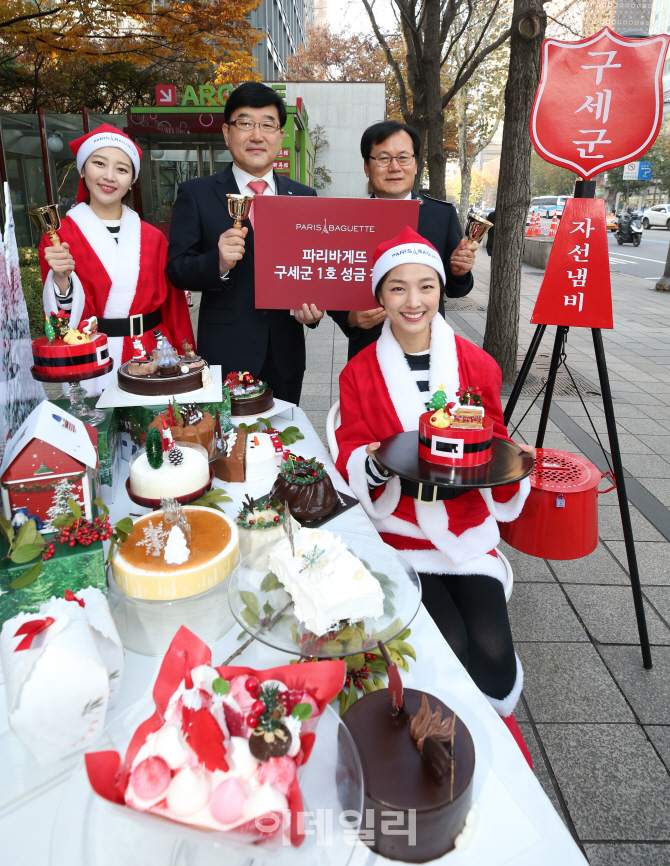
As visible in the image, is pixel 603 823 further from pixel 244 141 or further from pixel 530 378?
pixel 530 378

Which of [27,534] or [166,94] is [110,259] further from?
[166,94]

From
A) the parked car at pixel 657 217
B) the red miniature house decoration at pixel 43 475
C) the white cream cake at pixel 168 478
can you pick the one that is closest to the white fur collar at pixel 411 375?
the white cream cake at pixel 168 478

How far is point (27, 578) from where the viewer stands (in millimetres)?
1202

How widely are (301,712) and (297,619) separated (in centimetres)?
39

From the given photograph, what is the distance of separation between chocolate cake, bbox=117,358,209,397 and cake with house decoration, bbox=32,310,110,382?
0.11 meters

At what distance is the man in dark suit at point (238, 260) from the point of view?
2.72 metres

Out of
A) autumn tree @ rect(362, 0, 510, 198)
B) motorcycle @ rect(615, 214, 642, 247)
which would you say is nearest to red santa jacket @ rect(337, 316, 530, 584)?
autumn tree @ rect(362, 0, 510, 198)

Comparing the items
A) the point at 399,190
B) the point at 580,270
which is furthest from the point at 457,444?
the point at 399,190

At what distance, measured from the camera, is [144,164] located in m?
13.6

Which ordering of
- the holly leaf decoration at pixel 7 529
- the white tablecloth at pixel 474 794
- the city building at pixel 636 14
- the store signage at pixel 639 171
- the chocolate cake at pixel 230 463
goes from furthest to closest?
the store signage at pixel 639 171, the city building at pixel 636 14, the chocolate cake at pixel 230 463, the holly leaf decoration at pixel 7 529, the white tablecloth at pixel 474 794

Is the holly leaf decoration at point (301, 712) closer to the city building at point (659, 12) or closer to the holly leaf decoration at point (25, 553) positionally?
the holly leaf decoration at point (25, 553)

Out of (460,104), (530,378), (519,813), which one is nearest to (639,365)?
(530,378)

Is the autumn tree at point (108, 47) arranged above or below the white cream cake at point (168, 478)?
above

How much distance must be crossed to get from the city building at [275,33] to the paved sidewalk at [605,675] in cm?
1601
